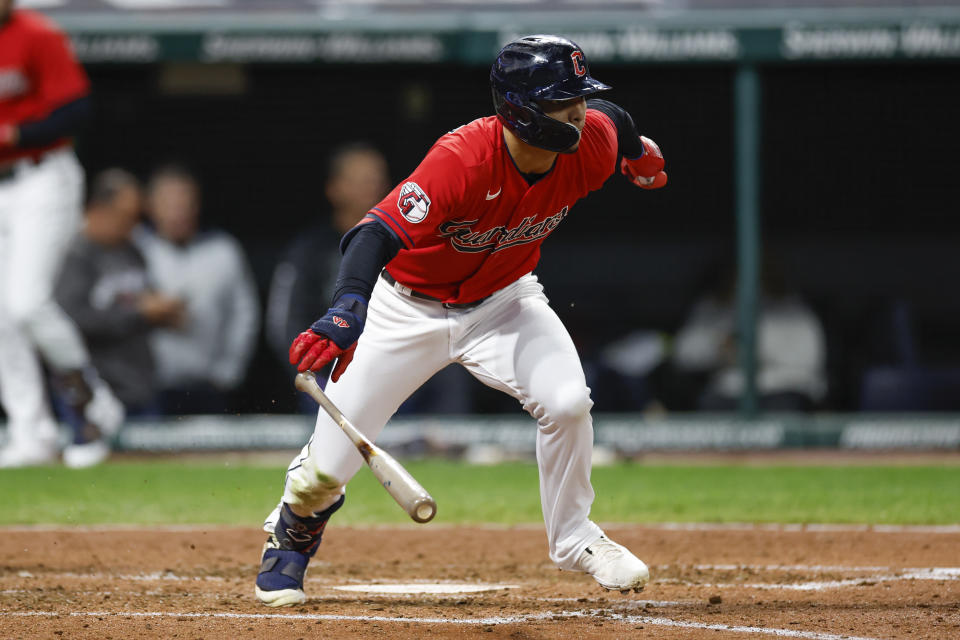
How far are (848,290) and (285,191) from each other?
14.0 feet

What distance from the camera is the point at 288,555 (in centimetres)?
427

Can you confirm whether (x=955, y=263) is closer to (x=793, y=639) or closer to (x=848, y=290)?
(x=848, y=290)

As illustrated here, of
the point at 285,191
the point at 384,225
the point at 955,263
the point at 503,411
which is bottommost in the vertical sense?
the point at 503,411

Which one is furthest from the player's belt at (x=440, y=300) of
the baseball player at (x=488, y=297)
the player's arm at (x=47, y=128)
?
the player's arm at (x=47, y=128)

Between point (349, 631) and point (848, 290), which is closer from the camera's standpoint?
point (349, 631)

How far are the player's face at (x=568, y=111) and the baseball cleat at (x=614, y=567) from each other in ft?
3.87

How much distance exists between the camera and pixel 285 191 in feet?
35.3

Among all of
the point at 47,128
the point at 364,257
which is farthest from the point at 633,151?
the point at 47,128

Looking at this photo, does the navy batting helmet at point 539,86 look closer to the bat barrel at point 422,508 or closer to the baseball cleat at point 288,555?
the bat barrel at point 422,508

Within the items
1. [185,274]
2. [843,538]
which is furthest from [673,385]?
[843,538]

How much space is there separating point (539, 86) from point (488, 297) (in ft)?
2.27

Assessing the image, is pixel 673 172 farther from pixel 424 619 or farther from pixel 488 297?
pixel 424 619

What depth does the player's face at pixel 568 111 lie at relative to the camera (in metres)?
4.01

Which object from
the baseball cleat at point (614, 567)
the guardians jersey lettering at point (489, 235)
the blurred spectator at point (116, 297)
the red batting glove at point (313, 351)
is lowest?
the blurred spectator at point (116, 297)
